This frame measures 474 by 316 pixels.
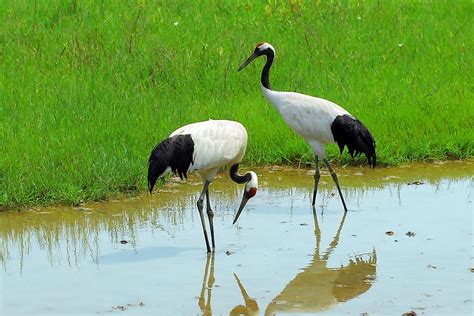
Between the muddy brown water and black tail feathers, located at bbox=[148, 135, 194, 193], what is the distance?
45cm

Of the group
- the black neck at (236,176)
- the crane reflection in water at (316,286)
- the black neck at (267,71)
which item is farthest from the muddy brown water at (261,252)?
the black neck at (267,71)

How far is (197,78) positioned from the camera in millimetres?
11453

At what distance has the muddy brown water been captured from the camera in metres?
6.34

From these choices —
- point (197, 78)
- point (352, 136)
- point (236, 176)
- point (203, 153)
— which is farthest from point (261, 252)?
Answer: point (197, 78)

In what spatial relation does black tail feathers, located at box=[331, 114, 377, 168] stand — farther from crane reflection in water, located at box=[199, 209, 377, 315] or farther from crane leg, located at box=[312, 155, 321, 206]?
crane reflection in water, located at box=[199, 209, 377, 315]

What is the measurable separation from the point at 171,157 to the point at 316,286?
58.8 inches

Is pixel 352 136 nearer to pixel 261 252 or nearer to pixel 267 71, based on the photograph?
pixel 267 71

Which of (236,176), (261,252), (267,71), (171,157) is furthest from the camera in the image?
(267,71)

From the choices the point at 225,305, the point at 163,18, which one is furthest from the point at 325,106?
the point at 163,18

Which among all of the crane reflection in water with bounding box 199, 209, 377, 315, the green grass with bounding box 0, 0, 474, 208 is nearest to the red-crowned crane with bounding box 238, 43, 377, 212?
the green grass with bounding box 0, 0, 474, 208

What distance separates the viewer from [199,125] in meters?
8.05

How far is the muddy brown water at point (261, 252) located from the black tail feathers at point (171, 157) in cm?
45

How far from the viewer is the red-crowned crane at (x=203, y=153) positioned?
25.1 ft

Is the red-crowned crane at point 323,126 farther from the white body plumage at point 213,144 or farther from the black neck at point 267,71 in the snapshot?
the white body plumage at point 213,144
